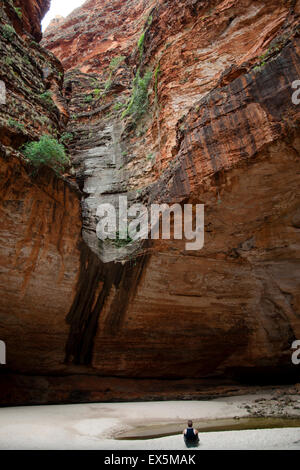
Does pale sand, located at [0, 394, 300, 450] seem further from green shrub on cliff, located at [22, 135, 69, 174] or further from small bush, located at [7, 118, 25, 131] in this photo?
small bush, located at [7, 118, 25, 131]

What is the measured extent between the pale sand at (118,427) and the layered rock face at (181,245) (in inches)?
64.6

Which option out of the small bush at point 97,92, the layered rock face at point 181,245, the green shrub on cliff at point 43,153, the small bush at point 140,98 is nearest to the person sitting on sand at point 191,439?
the layered rock face at point 181,245

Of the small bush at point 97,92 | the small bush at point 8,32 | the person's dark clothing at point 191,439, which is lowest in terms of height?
the person's dark clothing at point 191,439

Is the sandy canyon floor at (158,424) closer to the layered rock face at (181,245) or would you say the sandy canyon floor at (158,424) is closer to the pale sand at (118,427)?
the pale sand at (118,427)

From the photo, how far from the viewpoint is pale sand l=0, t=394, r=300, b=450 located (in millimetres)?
4238

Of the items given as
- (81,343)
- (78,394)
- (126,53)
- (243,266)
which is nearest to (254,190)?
(243,266)

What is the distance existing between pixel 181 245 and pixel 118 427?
14.3 ft

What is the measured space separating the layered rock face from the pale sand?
164 cm

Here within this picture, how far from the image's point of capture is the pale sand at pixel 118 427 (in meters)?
4.24

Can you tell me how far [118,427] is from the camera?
222 inches

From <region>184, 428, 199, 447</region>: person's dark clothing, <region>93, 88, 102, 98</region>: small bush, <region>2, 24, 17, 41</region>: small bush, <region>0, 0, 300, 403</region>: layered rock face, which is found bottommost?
<region>184, 428, 199, 447</region>: person's dark clothing

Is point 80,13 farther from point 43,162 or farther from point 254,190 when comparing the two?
point 254,190

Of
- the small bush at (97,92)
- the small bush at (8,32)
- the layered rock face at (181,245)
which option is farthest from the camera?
the small bush at (97,92)

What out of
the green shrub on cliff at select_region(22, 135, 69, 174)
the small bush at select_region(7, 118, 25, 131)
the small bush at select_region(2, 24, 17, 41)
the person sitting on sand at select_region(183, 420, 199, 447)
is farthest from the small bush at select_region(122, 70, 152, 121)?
the person sitting on sand at select_region(183, 420, 199, 447)
